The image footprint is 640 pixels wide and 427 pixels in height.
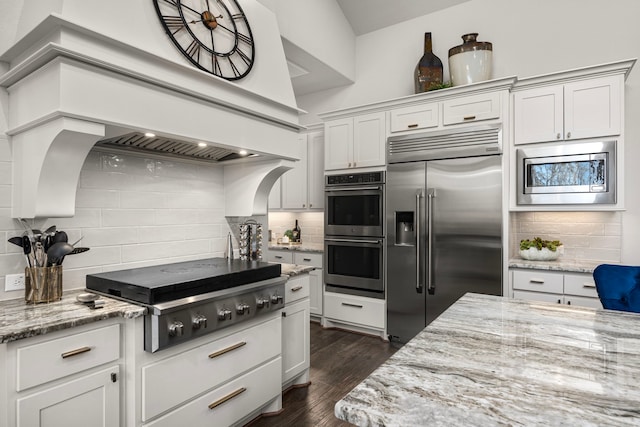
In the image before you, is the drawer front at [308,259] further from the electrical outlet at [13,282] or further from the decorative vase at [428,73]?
the electrical outlet at [13,282]

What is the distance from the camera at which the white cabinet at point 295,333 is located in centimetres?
260

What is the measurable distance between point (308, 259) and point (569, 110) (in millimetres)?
3028

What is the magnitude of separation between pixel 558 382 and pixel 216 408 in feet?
5.67

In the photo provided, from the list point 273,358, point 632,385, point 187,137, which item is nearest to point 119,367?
point 273,358

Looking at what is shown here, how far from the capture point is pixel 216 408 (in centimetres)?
199

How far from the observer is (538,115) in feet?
10.4

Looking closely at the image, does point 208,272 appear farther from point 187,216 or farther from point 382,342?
point 382,342

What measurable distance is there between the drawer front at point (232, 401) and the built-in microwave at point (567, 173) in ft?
8.37

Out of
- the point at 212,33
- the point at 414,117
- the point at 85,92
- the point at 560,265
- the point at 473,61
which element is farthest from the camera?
the point at 414,117

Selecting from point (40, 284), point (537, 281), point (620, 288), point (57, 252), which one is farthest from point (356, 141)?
point (40, 284)

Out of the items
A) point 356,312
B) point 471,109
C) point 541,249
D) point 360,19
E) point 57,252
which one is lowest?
point 356,312

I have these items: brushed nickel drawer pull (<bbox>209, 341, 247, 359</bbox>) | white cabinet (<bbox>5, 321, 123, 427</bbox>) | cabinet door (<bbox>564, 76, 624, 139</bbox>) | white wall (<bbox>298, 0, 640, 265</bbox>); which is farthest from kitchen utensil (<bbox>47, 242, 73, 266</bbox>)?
white wall (<bbox>298, 0, 640, 265</bbox>)

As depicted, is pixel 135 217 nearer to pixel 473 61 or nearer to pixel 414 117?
pixel 414 117

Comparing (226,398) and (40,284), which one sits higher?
(40,284)
